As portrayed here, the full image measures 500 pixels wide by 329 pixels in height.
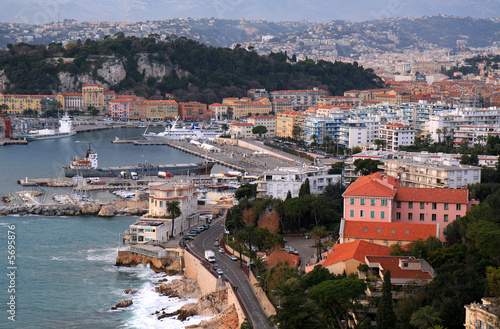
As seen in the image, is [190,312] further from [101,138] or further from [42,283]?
[101,138]

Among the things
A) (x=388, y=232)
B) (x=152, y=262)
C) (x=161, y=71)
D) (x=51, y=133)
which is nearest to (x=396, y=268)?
(x=388, y=232)

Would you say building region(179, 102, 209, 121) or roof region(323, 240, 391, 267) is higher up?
building region(179, 102, 209, 121)

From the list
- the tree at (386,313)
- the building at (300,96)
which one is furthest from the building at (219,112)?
the tree at (386,313)

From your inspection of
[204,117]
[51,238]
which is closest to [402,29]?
[204,117]

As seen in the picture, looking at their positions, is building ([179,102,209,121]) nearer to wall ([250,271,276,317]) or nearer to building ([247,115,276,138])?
building ([247,115,276,138])

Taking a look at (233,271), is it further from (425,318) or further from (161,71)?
(161,71)

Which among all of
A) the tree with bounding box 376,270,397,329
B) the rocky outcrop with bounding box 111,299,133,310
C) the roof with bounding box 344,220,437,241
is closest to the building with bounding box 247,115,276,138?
the roof with bounding box 344,220,437,241

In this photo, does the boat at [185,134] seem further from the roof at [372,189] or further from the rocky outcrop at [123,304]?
the rocky outcrop at [123,304]
